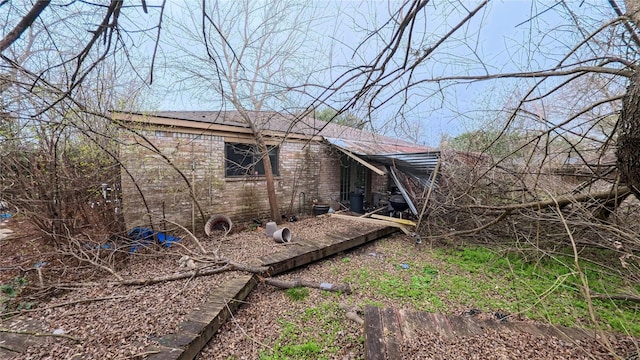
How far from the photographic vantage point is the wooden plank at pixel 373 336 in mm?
2188

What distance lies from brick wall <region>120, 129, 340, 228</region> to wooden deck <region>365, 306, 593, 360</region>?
277cm

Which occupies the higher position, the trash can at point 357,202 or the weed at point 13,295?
the trash can at point 357,202

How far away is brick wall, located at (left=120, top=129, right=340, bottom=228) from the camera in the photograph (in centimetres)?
537

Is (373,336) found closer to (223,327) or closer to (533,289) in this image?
(223,327)

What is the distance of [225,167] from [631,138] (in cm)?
700

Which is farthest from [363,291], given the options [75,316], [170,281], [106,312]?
[75,316]

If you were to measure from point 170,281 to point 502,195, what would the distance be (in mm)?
6136

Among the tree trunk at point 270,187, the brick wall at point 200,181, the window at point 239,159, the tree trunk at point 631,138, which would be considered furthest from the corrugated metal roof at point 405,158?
the tree trunk at point 631,138

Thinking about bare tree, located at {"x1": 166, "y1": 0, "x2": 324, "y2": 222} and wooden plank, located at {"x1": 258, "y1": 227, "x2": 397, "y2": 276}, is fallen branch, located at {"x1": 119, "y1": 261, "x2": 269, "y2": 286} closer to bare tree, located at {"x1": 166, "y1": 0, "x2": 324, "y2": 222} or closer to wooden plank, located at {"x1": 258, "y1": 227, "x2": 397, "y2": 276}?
wooden plank, located at {"x1": 258, "y1": 227, "x2": 397, "y2": 276}

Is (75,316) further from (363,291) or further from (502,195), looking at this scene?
(502,195)

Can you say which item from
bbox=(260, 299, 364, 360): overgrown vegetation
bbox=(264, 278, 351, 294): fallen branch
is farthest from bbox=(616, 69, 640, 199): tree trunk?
bbox=(264, 278, 351, 294): fallen branch

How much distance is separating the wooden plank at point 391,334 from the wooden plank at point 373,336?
0.13 feet

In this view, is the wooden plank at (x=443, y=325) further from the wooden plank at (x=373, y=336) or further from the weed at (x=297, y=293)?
the weed at (x=297, y=293)

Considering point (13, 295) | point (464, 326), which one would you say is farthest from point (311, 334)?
point (13, 295)
